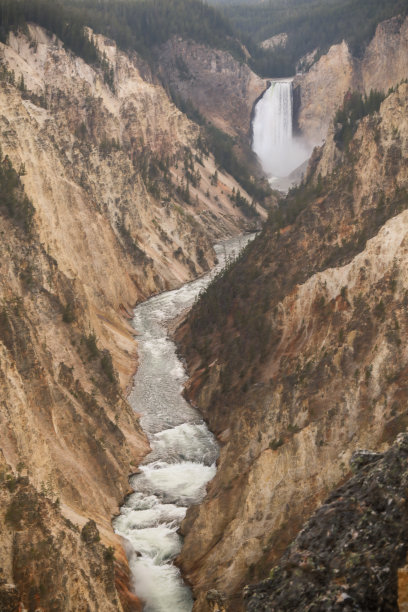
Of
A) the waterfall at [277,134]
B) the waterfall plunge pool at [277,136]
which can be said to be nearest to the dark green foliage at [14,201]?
the waterfall plunge pool at [277,136]

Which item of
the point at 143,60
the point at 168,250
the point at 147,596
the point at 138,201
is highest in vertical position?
the point at 143,60

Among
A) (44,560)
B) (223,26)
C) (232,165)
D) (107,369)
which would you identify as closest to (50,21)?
(232,165)

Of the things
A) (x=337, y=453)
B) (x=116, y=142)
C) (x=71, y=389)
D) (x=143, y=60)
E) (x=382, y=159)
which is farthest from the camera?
(x=143, y=60)

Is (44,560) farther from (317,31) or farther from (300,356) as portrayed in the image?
(317,31)

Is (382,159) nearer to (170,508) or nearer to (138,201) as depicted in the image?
(170,508)

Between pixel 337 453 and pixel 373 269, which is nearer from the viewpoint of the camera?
pixel 337 453

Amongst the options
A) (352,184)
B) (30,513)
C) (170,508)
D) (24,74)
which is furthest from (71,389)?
(24,74)
